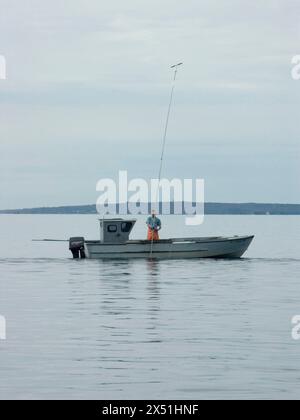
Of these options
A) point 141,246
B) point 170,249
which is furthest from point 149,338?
point 170,249

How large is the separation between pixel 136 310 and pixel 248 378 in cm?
1514

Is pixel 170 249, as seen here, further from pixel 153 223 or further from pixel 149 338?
pixel 149 338

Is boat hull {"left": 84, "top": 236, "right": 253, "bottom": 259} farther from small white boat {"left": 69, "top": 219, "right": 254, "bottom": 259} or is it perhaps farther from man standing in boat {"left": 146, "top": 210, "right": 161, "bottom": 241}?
man standing in boat {"left": 146, "top": 210, "right": 161, "bottom": 241}

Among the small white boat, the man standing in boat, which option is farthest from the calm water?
the small white boat

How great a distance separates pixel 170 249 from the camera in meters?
69.9

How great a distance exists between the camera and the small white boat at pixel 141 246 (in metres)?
68.3

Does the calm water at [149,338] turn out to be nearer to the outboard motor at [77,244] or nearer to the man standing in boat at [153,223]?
the man standing in boat at [153,223]

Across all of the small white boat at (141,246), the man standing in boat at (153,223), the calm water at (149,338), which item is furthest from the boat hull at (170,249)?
the calm water at (149,338)

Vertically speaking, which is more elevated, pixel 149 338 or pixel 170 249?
pixel 170 249

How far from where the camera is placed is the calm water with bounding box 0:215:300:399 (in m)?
25.2

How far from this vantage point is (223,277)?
5928 cm

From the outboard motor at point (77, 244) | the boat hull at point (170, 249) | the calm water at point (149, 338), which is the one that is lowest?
the calm water at point (149, 338)

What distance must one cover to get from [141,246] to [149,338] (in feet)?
117
